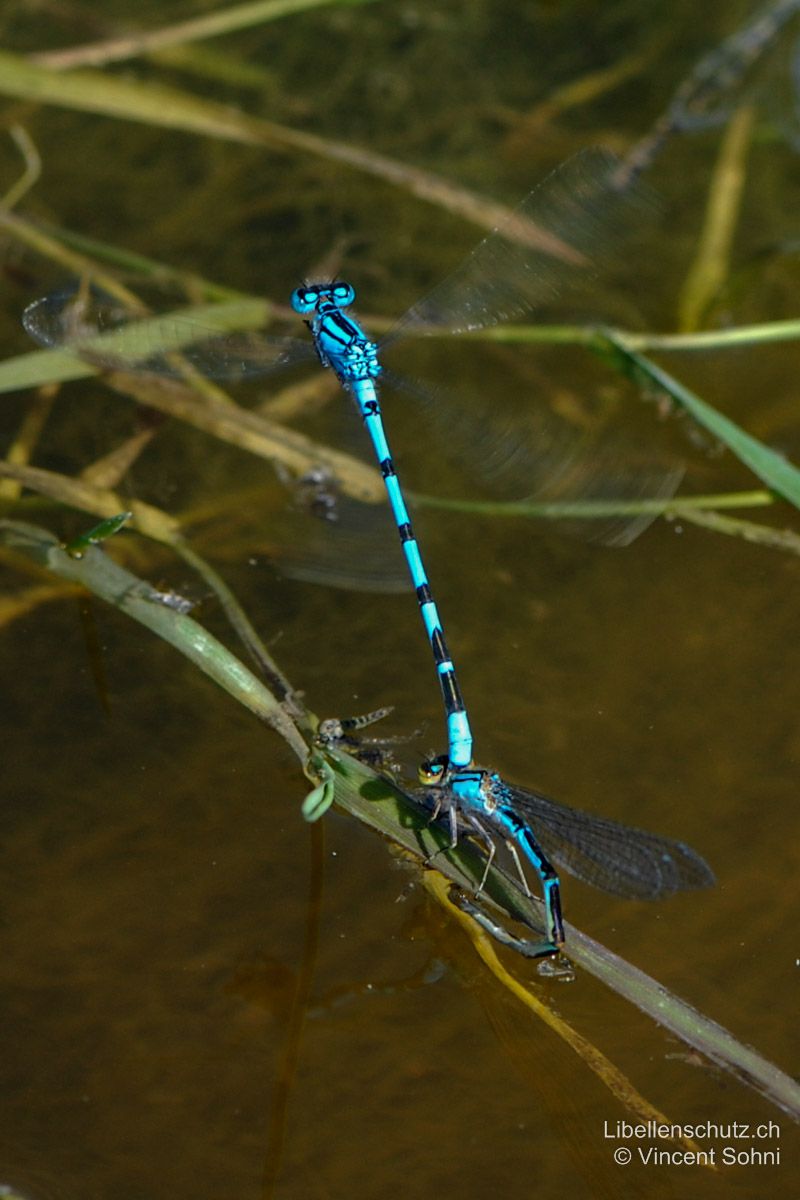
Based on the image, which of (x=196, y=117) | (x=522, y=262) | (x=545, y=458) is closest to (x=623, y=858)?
(x=545, y=458)

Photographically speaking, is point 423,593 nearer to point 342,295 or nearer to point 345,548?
point 345,548

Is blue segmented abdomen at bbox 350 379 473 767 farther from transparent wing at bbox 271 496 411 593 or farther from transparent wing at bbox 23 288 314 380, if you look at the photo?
transparent wing at bbox 23 288 314 380

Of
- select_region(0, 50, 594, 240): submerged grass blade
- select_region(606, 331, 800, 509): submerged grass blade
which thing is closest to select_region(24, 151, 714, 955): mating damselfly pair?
select_region(606, 331, 800, 509): submerged grass blade

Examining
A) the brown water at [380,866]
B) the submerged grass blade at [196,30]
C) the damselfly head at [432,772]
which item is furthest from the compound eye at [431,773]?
Answer: the submerged grass blade at [196,30]

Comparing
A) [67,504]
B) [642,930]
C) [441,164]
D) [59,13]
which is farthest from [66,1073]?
[59,13]

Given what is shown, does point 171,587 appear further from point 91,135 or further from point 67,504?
point 91,135

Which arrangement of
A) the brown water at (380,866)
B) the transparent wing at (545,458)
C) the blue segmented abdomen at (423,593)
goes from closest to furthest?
the brown water at (380,866) → the blue segmented abdomen at (423,593) → the transparent wing at (545,458)

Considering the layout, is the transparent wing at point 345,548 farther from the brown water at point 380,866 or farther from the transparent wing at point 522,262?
the transparent wing at point 522,262
